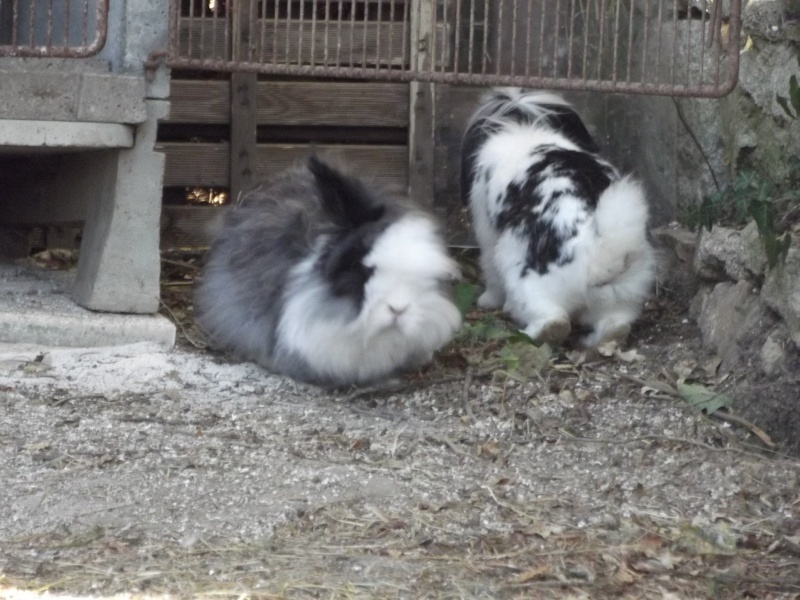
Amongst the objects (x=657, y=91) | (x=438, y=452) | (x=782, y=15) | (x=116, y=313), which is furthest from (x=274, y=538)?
(x=782, y=15)

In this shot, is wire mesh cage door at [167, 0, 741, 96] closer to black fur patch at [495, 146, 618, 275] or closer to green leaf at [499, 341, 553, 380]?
black fur patch at [495, 146, 618, 275]

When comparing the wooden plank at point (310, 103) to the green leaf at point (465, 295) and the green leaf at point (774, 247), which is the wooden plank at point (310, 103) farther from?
the green leaf at point (774, 247)

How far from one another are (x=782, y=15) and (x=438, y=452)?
2.28 metres

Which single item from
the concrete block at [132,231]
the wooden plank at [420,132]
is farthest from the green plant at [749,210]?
the concrete block at [132,231]

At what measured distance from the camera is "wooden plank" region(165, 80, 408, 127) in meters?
6.34

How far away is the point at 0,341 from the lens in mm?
4770

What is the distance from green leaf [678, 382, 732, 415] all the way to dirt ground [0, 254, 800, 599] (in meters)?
0.04

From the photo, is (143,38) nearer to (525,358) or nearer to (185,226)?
(185,226)

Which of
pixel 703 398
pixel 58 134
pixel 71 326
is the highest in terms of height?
pixel 58 134

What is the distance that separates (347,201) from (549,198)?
3.44 ft

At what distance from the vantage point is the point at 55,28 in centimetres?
548

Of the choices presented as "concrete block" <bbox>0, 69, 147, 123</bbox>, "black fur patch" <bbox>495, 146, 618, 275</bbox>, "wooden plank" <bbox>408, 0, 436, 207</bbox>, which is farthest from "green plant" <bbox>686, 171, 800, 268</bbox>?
"concrete block" <bbox>0, 69, 147, 123</bbox>

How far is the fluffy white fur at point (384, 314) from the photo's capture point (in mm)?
4031

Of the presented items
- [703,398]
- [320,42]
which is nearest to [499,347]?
[703,398]
